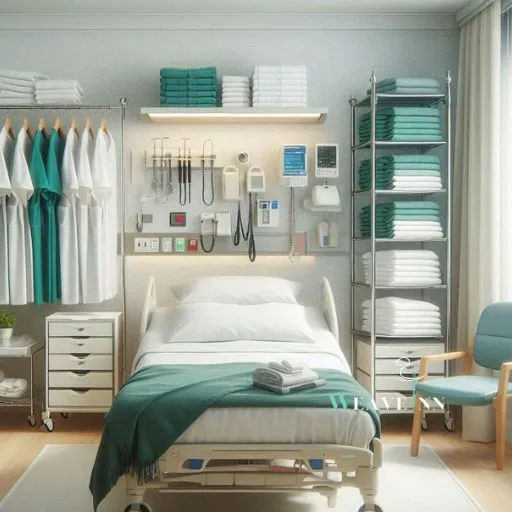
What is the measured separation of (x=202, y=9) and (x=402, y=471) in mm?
3392

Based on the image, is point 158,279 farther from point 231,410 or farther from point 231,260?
point 231,410

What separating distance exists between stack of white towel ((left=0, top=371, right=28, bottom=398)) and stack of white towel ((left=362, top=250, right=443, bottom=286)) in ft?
8.22

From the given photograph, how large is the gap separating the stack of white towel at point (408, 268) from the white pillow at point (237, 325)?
686mm

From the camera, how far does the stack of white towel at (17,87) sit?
516 centimetres

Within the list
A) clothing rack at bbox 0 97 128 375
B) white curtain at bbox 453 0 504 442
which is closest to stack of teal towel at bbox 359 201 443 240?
white curtain at bbox 453 0 504 442

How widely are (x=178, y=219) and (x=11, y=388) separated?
1.66m

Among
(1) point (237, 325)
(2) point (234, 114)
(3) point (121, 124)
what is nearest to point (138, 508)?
(1) point (237, 325)

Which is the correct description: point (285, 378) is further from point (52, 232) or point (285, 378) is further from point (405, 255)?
point (52, 232)

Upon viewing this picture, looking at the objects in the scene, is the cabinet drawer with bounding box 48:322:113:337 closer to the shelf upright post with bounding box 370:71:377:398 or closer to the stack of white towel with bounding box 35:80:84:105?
the stack of white towel with bounding box 35:80:84:105

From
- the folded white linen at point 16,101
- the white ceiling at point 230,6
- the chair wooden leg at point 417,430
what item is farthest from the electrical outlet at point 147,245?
the chair wooden leg at point 417,430

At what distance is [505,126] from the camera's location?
16.2 feet

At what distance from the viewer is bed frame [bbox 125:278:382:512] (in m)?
3.35

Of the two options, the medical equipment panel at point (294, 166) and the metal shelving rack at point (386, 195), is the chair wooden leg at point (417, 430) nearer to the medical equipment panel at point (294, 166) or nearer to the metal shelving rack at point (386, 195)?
the metal shelving rack at point (386, 195)

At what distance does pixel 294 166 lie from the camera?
5.39m
